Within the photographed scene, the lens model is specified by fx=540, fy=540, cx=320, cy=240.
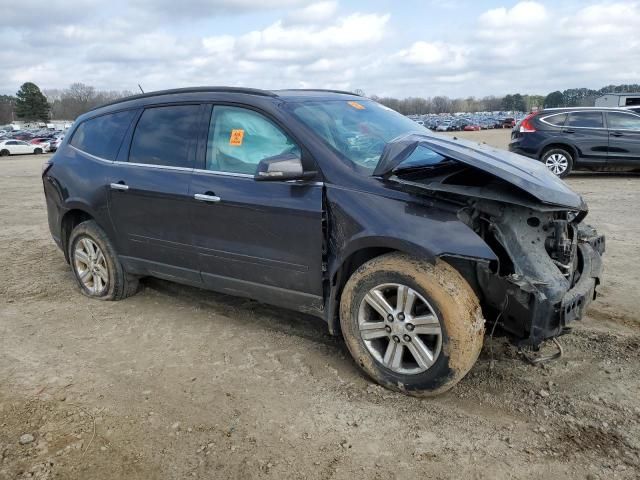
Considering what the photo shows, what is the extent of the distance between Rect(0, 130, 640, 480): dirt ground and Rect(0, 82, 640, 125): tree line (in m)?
55.0

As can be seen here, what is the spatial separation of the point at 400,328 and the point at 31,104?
120m

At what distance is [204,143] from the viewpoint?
3996 millimetres

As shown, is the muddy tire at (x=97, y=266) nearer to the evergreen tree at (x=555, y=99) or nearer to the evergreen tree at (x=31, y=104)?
the evergreen tree at (x=555, y=99)

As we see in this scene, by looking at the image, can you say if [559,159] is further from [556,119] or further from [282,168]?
[282,168]

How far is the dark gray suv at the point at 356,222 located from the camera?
3002mm

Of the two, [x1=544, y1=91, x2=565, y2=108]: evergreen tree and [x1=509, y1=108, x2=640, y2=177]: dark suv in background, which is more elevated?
[x1=544, y1=91, x2=565, y2=108]: evergreen tree

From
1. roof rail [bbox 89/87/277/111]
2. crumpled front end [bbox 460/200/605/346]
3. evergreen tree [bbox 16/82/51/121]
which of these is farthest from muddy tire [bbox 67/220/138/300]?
evergreen tree [bbox 16/82/51/121]

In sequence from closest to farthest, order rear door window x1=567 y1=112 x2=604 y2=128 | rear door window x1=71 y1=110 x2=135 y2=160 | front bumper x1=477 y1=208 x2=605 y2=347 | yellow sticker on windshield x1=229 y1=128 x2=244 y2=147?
front bumper x1=477 y1=208 x2=605 y2=347 < yellow sticker on windshield x1=229 y1=128 x2=244 y2=147 < rear door window x1=71 y1=110 x2=135 y2=160 < rear door window x1=567 y1=112 x2=604 y2=128

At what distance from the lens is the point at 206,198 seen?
3.86 metres

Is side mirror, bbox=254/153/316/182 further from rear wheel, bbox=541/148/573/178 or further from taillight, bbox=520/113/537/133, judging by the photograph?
taillight, bbox=520/113/537/133

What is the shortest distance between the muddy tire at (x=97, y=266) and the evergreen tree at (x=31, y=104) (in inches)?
4581

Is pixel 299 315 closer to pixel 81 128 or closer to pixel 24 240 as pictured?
pixel 81 128

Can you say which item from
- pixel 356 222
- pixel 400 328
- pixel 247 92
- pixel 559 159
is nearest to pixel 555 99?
pixel 559 159

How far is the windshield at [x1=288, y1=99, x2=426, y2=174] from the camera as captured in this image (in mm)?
3564
